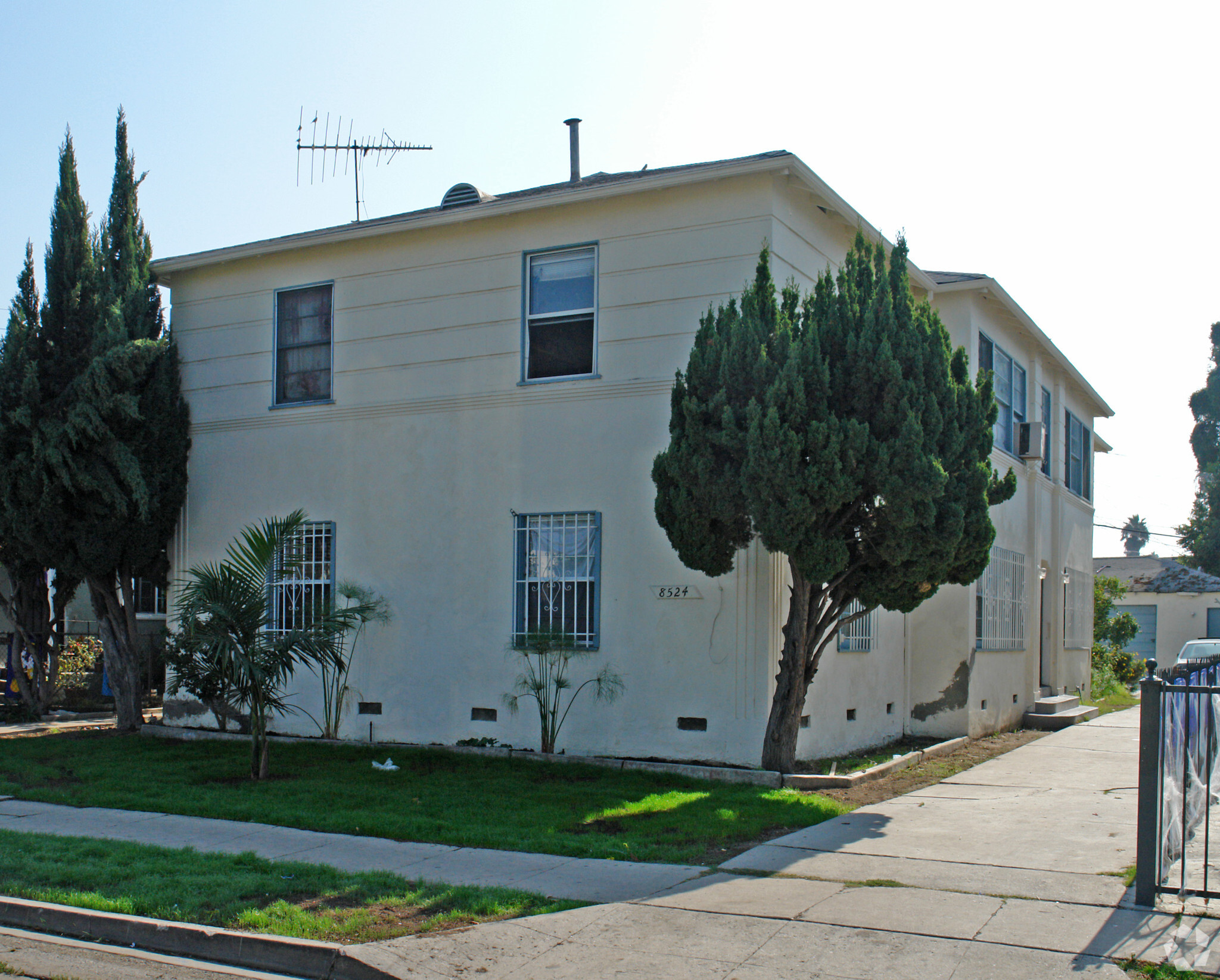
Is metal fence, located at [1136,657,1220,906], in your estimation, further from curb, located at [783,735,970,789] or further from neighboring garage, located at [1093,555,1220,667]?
neighboring garage, located at [1093,555,1220,667]

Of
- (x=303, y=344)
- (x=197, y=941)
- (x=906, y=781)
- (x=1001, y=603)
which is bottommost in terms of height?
(x=906, y=781)

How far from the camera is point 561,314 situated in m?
12.7

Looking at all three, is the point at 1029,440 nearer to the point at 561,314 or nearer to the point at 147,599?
the point at 561,314

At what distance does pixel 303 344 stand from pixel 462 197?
2.74 meters

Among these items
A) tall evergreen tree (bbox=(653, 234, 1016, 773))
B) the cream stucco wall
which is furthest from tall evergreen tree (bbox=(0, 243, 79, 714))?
the cream stucco wall

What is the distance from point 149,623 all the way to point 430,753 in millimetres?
8578

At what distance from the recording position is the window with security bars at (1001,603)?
15.7 meters

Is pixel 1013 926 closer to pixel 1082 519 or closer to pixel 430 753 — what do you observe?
pixel 430 753

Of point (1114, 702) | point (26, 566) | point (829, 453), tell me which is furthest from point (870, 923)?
point (1114, 702)

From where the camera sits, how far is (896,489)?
31.7ft

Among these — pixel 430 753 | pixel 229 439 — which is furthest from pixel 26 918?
pixel 229 439

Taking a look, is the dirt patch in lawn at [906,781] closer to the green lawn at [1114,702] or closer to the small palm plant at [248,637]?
the small palm plant at [248,637]

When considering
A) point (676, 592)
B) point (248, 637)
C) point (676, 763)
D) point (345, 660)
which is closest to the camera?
point (248, 637)

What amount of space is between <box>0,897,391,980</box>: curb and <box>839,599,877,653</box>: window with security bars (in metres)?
8.24
